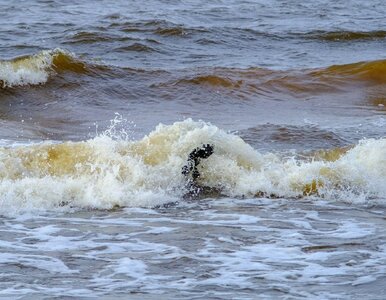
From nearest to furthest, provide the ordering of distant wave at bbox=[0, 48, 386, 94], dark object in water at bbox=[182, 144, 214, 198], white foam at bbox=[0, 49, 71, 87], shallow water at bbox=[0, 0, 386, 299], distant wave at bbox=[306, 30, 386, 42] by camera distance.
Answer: shallow water at bbox=[0, 0, 386, 299]
dark object in water at bbox=[182, 144, 214, 198]
white foam at bbox=[0, 49, 71, 87]
distant wave at bbox=[0, 48, 386, 94]
distant wave at bbox=[306, 30, 386, 42]

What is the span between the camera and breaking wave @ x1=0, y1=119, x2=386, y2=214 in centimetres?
762

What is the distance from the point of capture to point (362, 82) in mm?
15195

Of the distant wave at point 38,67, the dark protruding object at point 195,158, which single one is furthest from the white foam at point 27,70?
the dark protruding object at point 195,158

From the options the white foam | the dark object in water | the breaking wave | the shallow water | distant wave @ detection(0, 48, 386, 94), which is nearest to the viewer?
the shallow water

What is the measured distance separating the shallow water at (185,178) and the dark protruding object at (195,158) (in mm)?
62

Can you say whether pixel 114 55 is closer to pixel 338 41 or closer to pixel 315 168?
pixel 338 41

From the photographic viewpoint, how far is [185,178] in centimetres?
820

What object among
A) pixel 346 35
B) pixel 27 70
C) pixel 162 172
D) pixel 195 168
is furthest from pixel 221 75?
pixel 162 172

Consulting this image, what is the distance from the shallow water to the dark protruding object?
0.20 ft

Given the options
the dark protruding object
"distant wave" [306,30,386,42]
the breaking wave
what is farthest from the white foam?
the dark protruding object

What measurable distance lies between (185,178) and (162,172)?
0.20m

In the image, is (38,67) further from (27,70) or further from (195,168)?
(195,168)

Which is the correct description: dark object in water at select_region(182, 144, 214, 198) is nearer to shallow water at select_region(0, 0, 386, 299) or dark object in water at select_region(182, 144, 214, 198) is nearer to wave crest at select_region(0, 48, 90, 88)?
shallow water at select_region(0, 0, 386, 299)

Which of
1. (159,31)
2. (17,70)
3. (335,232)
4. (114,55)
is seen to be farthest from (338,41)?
(335,232)
